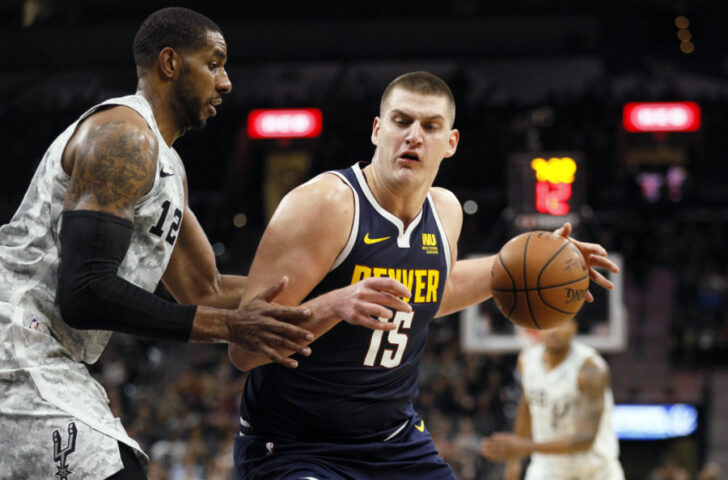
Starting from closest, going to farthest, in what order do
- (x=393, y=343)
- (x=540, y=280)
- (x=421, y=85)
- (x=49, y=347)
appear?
(x=49, y=347), (x=393, y=343), (x=421, y=85), (x=540, y=280)

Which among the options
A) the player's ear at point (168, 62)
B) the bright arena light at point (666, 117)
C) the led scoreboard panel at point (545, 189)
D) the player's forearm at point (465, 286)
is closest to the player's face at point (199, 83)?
the player's ear at point (168, 62)

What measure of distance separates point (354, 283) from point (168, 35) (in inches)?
40.8

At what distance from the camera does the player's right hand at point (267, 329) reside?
2.59m

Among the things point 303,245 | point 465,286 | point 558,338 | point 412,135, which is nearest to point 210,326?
point 303,245

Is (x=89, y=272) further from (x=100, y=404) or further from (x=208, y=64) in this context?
(x=208, y=64)

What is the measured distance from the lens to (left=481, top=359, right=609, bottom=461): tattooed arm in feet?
17.2

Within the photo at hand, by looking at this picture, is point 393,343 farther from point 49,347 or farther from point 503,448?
point 503,448

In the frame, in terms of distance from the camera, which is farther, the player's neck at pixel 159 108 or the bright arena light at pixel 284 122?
the bright arena light at pixel 284 122

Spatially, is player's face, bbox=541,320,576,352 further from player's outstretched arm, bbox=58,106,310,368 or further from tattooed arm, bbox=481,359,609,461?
player's outstretched arm, bbox=58,106,310,368

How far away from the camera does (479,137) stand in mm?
17016

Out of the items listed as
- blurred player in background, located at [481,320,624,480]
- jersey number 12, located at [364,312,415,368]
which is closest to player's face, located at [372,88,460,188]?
jersey number 12, located at [364,312,415,368]

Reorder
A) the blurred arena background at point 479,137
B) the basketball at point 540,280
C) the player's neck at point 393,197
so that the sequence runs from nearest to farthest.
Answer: the player's neck at point 393,197 → the basketball at point 540,280 → the blurred arena background at point 479,137

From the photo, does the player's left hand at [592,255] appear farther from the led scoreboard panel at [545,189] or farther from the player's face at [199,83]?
the led scoreboard panel at [545,189]

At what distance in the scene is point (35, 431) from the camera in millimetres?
2598
